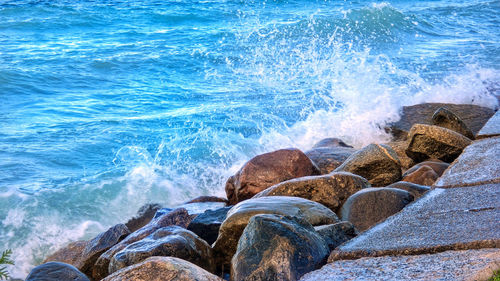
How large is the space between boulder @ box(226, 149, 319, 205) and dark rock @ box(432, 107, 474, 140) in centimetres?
191

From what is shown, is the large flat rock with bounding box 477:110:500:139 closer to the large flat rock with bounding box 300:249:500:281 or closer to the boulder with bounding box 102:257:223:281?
the large flat rock with bounding box 300:249:500:281

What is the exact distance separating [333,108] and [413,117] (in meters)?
1.62

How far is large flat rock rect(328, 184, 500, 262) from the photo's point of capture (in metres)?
2.81

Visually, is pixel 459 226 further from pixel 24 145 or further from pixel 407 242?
pixel 24 145

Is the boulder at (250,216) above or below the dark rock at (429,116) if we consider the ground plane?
above

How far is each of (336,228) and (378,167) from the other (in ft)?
6.68

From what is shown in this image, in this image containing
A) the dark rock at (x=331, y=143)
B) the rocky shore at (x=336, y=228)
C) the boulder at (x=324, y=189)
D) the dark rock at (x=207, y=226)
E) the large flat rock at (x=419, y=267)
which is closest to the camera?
the large flat rock at (x=419, y=267)

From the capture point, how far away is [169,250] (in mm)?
3568

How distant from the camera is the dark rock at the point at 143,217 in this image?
21.5ft

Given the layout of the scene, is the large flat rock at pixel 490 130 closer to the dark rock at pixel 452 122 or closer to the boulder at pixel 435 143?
the boulder at pixel 435 143

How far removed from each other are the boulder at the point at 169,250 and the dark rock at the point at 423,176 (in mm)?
2302

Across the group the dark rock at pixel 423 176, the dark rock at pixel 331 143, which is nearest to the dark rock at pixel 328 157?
the dark rock at pixel 331 143

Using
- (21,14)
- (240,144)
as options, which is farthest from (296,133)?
(21,14)

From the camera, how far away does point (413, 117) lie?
28.0 feet
